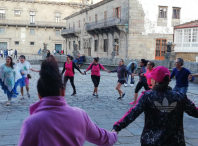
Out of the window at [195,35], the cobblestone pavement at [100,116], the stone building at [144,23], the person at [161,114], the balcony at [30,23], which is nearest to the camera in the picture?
the person at [161,114]

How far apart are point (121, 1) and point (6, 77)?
790 inches

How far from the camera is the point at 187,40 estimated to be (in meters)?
25.8

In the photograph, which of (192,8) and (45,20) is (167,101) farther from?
(45,20)

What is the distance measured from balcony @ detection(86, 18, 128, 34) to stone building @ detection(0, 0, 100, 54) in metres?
21.4

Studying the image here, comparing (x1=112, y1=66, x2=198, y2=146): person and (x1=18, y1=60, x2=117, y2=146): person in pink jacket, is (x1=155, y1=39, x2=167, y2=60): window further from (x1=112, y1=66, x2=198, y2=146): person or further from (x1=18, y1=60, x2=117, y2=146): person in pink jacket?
(x1=18, y1=60, x2=117, y2=146): person in pink jacket

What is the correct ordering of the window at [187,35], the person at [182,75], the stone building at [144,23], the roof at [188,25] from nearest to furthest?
the person at [182,75]
the roof at [188,25]
the stone building at [144,23]
the window at [187,35]

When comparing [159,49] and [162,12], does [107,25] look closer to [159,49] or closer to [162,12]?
[162,12]

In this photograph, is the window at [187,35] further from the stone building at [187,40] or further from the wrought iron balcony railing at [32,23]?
the wrought iron balcony railing at [32,23]

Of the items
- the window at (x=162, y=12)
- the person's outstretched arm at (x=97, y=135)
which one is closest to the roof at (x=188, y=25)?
the window at (x=162, y=12)

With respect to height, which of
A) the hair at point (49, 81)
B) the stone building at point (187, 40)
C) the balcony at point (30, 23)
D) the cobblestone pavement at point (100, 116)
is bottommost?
→ the cobblestone pavement at point (100, 116)

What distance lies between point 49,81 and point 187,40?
26.0m

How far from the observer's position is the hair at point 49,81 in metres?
1.83

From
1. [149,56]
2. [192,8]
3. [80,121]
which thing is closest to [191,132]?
[80,121]

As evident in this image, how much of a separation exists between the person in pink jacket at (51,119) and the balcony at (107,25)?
79.4 feet
